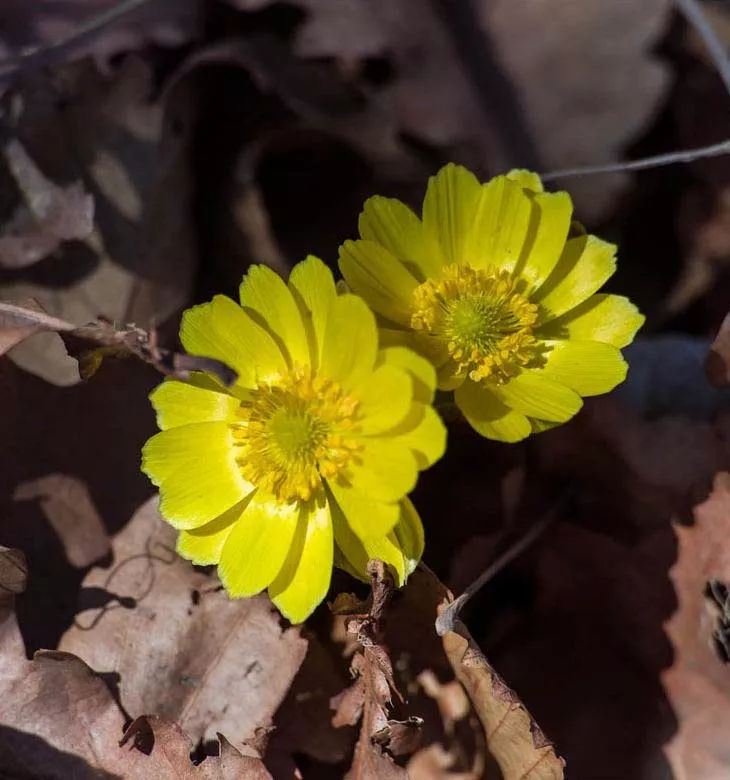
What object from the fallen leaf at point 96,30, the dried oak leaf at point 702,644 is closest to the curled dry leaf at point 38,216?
the fallen leaf at point 96,30

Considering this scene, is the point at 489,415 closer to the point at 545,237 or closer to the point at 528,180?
the point at 545,237

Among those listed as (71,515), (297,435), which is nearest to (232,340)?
(297,435)

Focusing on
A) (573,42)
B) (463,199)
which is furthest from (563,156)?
(463,199)

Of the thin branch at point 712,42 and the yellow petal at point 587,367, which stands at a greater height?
the thin branch at point 712,42

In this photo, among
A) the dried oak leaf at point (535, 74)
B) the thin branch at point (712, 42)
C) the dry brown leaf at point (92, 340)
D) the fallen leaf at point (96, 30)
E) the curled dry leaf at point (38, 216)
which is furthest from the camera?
the dried oak leaf at point (535, 74)

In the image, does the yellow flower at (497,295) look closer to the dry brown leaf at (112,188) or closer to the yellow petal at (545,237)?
the yellow petal at (545,237)

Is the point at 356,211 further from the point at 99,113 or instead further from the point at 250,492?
the point at 250,492
